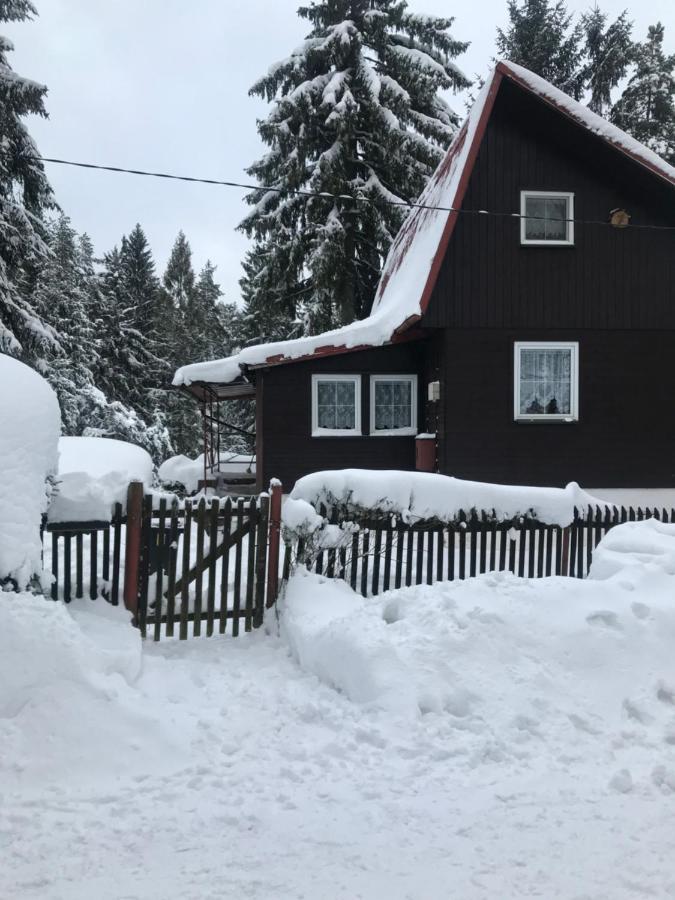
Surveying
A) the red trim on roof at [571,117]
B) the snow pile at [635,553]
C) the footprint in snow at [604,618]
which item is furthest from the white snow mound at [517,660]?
the red trim on roof at [571,117]

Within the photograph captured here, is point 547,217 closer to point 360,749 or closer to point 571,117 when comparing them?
point 571,117

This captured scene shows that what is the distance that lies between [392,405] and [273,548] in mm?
8571

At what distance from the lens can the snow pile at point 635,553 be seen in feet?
20.2

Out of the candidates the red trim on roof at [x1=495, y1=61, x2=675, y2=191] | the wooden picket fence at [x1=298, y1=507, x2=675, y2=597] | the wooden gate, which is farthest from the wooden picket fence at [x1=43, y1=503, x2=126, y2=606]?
the red trim on roof at [x1=495, y1=61, x2=675, y2=191]

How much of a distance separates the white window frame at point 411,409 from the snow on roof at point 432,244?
121 centimetres

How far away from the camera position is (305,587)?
21.8 feet

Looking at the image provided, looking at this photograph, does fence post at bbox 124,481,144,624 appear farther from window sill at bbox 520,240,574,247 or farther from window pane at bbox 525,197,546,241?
window pane at bbox 525,197,546,241

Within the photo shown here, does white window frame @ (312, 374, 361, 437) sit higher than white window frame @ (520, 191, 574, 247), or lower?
lower

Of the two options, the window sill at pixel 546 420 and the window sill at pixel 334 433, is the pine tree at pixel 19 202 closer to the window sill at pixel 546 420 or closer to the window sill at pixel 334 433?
the window sill at pixel 334 433

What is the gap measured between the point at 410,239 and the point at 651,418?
23.7 feet

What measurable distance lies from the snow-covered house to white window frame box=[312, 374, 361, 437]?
1.72ft

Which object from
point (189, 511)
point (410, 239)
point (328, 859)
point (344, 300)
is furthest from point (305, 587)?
point (344, 300)

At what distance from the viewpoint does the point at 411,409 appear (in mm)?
15008

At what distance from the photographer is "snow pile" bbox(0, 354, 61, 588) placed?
4.67m
